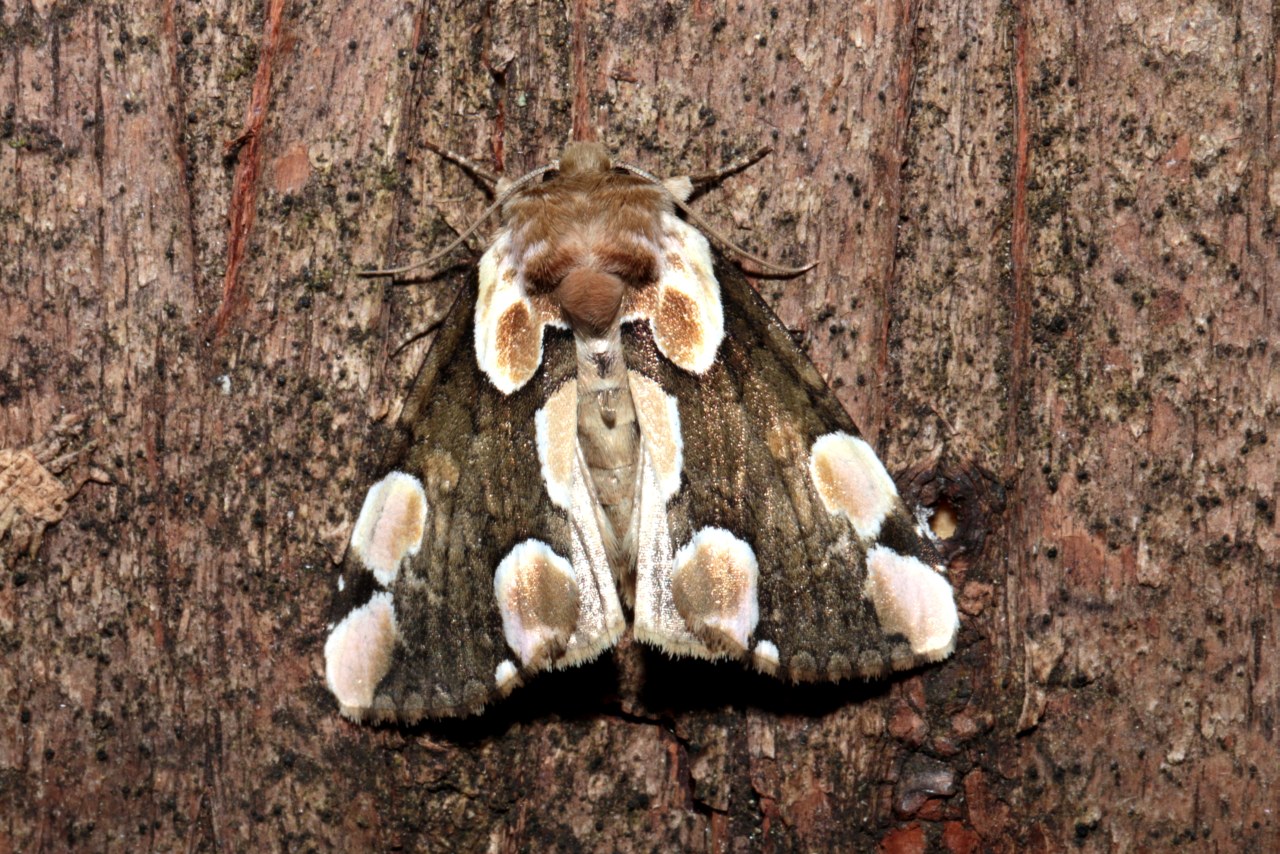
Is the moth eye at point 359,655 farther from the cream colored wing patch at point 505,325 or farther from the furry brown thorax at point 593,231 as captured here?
the furry brown thorax at point 593,231

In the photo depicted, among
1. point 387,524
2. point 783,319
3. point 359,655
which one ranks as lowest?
point 359,655

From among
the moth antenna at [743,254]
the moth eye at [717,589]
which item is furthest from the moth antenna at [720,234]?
the moth eye at [717,589]

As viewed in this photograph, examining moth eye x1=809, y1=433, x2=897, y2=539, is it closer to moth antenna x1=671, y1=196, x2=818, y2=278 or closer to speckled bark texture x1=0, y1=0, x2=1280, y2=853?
speckled bark texture x1=0, y1=0, x2=1280, y2=853

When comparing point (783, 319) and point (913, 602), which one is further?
point (783, 319)

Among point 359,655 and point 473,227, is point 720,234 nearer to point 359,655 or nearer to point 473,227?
point 473,227

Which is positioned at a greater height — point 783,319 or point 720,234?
point 720,234

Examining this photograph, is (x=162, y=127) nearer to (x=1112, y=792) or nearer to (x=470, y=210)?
(x=470, y=210)

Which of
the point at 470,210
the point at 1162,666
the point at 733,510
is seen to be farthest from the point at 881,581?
the point at 470,210

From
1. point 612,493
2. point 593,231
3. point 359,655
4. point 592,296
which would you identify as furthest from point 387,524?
point 593,231
